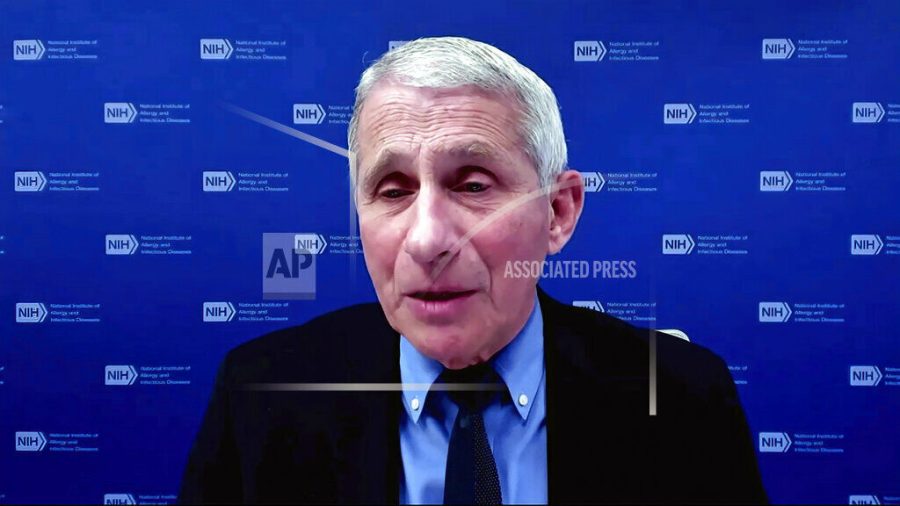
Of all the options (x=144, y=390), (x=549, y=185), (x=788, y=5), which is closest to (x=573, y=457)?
(x=549, y=185)

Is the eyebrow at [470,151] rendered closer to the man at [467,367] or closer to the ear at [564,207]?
the man at [467,367]

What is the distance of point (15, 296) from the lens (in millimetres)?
1690

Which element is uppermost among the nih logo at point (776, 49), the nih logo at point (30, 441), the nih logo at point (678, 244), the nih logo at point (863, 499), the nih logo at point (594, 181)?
the nih logo at point (776, 49)

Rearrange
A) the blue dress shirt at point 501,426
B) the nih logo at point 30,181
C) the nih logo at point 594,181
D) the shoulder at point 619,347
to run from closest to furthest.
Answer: the blue dress shirt at point 501,426, the shoulder at point 619,347, the nih logo at point 594,181, the nih logo at point 30,181

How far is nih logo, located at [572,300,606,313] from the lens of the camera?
149 centimetres

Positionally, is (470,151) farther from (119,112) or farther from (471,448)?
(119,112)

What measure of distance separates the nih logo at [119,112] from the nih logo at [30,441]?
33.0 inches

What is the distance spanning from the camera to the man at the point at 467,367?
1201 millimetres

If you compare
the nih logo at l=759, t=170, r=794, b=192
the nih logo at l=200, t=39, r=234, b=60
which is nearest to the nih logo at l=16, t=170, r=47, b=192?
the nih logo at l=200, t=39, r=234, b=60

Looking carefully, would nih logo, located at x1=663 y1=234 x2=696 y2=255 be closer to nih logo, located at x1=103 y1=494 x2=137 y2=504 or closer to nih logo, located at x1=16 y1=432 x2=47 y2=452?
nih logo, located at x1=103 y1=494 x2=137 y2=504

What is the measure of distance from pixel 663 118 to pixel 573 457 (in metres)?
0.84

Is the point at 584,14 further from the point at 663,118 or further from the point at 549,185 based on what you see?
the point at 549,185

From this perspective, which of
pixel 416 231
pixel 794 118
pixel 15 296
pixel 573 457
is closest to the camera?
pixel 416 231

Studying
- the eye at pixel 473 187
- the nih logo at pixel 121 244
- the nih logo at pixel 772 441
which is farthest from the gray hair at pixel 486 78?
the nih logo at pixel 772 441
